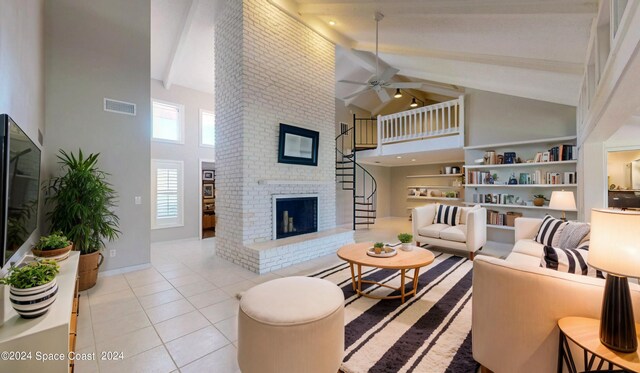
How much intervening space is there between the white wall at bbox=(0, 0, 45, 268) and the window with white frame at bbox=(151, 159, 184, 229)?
2.51m

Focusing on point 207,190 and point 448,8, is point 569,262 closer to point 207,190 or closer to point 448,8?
point 448,8

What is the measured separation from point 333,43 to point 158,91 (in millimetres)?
3913

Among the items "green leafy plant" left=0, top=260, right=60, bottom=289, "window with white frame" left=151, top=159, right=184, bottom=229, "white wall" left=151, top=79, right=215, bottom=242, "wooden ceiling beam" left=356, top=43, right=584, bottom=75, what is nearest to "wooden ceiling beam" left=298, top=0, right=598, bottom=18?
"wooden ceiling beam" left=356, top=43, right=584, bottom=75

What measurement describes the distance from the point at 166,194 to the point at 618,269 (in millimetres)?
6568

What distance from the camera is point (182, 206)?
586 cm

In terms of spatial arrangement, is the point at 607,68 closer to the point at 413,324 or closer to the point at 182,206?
the point at 413,324

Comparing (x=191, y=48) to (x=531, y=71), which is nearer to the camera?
(x=531, y=71)

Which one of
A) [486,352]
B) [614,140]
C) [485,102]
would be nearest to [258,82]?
[486,352]

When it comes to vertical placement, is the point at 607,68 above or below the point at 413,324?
above

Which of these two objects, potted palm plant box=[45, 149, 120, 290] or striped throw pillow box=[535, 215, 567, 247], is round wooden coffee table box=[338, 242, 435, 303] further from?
potted palm plant box=[45, 149, 120, 290]

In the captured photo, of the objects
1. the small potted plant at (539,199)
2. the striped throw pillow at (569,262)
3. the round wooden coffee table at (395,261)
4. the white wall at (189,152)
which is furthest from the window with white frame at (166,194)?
the small potted plant at (539,199)

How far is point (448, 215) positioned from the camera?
16.0 ft

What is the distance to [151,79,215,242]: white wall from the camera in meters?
5.60

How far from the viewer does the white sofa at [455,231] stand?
4.07 m
